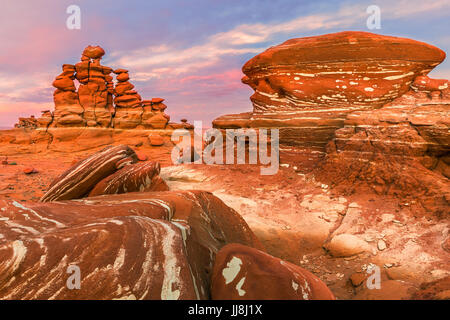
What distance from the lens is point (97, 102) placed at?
24469mm

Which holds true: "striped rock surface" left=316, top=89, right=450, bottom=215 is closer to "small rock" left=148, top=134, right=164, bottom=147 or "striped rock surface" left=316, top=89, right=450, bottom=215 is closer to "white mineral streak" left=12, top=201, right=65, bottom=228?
"white mineral streak" left=12, top=201, right=65, bottom=228

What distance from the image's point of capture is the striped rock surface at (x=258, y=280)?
2.33m

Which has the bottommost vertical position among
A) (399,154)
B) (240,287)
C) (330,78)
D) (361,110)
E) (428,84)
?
(240,287)

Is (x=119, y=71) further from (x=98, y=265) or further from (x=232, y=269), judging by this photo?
(x=232, y=269)

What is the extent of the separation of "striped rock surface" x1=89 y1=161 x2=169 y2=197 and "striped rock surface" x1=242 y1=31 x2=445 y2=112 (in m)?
5.54

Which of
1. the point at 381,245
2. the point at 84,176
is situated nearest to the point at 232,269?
the point at 381,245

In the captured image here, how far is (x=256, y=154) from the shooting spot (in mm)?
9648

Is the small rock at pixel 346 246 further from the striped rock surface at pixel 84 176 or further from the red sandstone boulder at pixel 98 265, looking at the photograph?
the striped rock surface at pixel 84 176

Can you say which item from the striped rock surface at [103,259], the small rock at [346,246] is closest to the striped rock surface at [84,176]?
the striped rock surface at [103,259]

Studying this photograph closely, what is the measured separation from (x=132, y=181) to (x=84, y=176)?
3.85 feet

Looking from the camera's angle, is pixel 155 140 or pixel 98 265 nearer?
pixel 98 265

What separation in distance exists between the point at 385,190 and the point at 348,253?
2.63m
